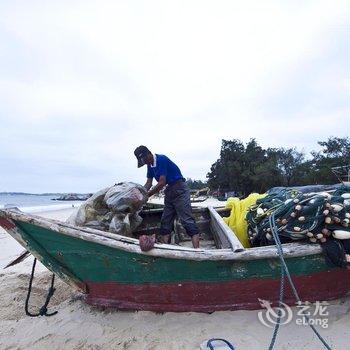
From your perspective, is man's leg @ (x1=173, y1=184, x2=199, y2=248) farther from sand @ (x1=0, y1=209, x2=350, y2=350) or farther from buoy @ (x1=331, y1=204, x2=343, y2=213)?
buoy @ (x1=331, y1=204, x2=343, y2=213)

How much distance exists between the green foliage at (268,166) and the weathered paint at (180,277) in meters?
35.9

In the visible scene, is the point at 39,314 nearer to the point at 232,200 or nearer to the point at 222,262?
the point at 222,262

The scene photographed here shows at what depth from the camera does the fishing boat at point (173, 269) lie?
9.58 ft

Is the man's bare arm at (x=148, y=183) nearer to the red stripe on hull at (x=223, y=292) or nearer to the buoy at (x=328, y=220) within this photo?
the red stripe on hull at (x=223, y=292)

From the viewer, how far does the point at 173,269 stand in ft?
9.84

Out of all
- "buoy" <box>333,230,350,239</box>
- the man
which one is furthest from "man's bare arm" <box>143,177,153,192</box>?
"buoy" <box>333,230,350,239</box>

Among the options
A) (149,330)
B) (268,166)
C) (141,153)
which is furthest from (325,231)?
(268,166)

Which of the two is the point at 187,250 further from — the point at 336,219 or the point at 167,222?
the point at 167,222

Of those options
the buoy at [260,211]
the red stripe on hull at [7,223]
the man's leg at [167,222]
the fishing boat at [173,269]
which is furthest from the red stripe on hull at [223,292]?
the man's leg at [167,222]

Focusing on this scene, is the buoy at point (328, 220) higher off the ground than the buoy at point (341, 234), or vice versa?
the buoy at point (328, 220)

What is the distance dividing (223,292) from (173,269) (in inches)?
19.9

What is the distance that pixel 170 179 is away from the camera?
15.3ft

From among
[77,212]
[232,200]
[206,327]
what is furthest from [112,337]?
[232,200]

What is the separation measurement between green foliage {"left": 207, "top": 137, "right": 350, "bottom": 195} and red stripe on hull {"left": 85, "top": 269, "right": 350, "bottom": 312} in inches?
1405
